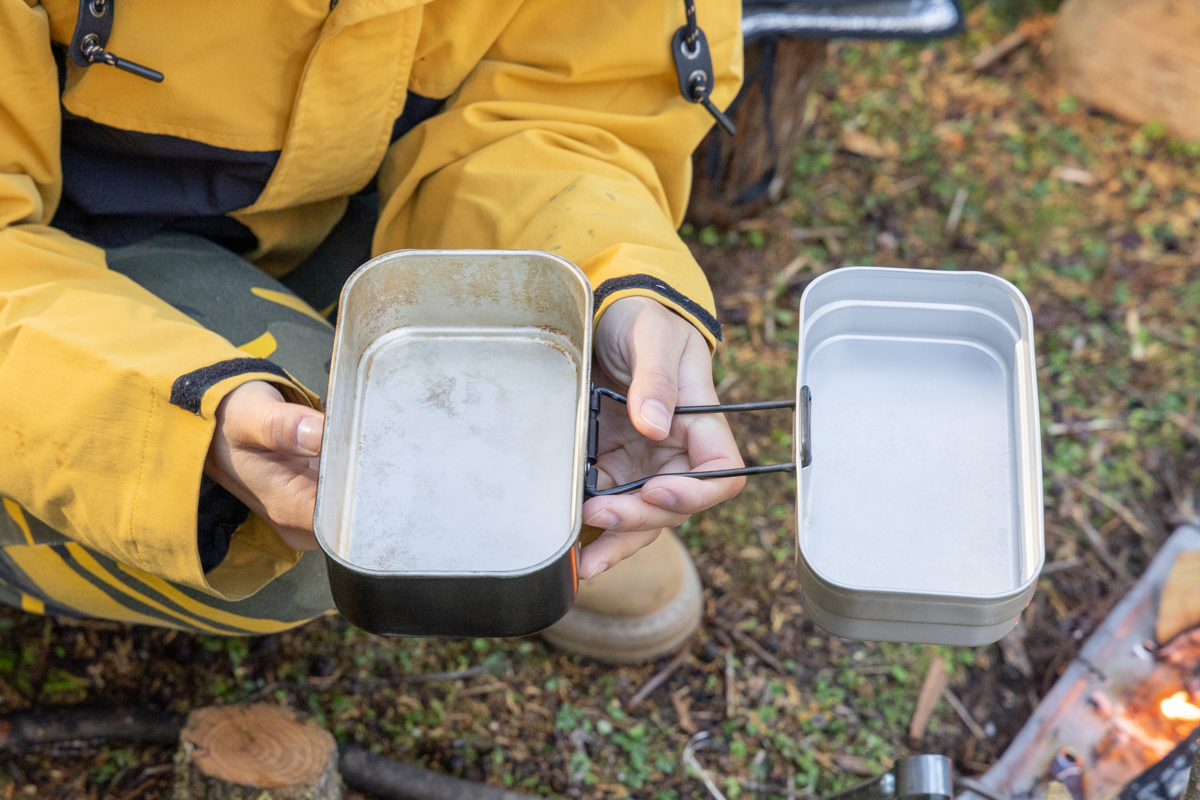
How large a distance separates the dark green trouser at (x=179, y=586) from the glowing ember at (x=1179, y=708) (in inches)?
50.8

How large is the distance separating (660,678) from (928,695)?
482 millimetres

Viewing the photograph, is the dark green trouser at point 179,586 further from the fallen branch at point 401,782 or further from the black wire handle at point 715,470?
the black wire handle at point 715,470

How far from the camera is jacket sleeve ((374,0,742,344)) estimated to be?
128 centimetres

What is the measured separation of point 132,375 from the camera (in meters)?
1.05

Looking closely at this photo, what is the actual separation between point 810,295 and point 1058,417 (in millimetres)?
1281

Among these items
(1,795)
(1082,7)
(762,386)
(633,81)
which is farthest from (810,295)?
(1082,7)

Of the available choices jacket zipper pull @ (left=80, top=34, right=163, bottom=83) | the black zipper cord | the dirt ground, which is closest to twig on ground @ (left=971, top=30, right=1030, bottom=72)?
the dirt ground

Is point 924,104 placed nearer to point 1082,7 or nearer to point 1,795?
point 1082,7

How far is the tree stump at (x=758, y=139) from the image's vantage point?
218cm

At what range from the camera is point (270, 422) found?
1.01 metres

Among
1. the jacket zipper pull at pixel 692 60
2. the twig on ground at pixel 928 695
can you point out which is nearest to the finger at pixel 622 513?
the jacket zipper pull at pixel 692 60

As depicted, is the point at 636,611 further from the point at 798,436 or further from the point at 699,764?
the point at 798,436

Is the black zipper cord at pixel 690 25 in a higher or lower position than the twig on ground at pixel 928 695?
higher

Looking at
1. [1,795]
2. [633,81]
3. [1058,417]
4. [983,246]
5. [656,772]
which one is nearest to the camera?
[633,81]
